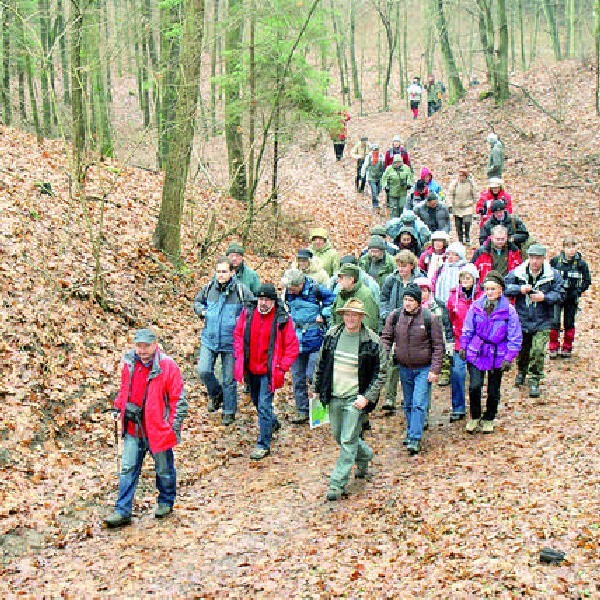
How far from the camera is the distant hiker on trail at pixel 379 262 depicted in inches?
429

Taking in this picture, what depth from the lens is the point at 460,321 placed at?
9836 mm

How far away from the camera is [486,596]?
18.7 feet

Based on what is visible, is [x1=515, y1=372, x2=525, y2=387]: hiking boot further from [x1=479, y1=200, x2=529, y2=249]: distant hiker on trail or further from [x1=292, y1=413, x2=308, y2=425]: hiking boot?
[x1=292, y1=413, x2=308, y2=425]: hiking boot

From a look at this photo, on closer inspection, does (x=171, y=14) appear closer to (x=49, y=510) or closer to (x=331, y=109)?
(x=331, y=109)

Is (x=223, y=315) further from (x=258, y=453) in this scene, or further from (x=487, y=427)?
(x=487, y=427)

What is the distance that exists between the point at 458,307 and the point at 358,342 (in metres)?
2.51

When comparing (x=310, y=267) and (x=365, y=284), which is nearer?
(x=365, y=284)

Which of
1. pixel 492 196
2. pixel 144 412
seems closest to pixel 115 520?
pixel 144 412

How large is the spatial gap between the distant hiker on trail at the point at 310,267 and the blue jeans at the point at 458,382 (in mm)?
2175

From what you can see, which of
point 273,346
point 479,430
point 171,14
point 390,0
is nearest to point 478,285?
point 479,430

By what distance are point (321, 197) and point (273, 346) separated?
48.3 feet

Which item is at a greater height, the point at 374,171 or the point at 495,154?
the point at 495,154

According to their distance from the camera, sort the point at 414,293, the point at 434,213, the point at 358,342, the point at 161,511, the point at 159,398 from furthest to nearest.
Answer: the point at 434,213, the point at 414,293, the point at 358,342, the point at 161,511, the point at 159,398

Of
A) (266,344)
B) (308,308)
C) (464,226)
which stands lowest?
(266,344)
